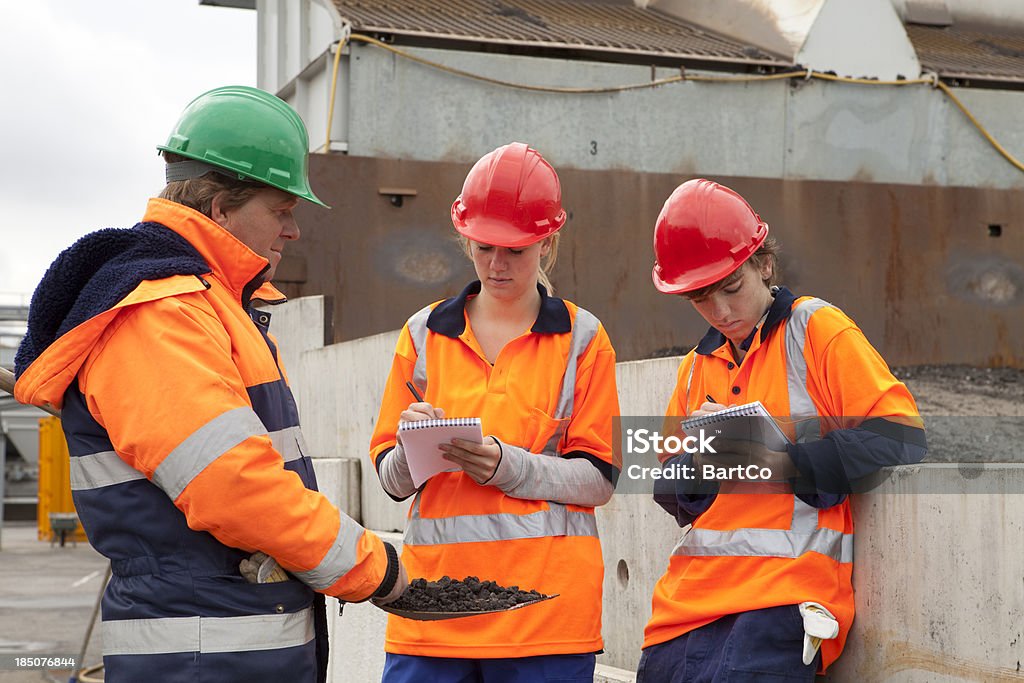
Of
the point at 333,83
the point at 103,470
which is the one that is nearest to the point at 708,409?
the point at 103,470

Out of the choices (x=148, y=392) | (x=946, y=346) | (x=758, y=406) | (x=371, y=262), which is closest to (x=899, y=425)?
(x=758, y=406)

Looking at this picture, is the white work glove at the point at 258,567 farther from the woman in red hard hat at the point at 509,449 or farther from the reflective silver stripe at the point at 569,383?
the reflective silver stripe at the point at 569,383

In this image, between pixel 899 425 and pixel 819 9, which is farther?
pixel 819 9

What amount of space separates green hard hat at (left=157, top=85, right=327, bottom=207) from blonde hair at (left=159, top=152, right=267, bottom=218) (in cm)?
3

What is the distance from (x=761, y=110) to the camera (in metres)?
9.77

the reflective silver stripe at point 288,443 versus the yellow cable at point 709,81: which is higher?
the yellow cable at point 709,81

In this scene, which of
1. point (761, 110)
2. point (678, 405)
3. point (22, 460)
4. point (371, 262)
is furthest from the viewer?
point (22, 460)

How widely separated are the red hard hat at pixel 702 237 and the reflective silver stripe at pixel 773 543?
25.7 inches

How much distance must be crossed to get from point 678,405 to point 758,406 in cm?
64

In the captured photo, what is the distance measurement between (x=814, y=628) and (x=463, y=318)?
48.2 inches

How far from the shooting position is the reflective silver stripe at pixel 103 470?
98.8 inches

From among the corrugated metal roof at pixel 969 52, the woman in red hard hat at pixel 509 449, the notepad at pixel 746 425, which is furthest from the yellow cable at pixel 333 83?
the notepad at pixel 746 425

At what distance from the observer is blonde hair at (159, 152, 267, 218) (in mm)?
2764

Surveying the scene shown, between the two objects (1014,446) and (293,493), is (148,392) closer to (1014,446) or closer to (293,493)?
(293,493)
